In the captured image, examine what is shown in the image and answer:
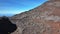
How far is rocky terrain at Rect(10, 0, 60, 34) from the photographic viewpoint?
5.80 meters

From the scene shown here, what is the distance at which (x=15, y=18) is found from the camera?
639cm

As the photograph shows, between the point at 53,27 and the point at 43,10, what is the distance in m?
1.09

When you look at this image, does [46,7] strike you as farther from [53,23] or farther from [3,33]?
[3,33]

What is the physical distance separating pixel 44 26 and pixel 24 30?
0.60 meters

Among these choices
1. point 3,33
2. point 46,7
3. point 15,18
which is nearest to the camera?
point 3,33

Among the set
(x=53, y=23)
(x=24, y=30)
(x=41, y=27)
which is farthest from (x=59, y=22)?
(x=24, y=30)

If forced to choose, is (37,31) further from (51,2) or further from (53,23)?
(51,2)

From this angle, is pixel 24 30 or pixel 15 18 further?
pixel 15 18

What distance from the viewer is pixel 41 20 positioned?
6168 mm

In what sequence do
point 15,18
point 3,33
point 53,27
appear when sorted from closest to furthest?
1. point 3,33
2. point 53,27
3. point 15,18

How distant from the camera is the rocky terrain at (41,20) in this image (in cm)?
580

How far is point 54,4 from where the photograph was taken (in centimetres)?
688

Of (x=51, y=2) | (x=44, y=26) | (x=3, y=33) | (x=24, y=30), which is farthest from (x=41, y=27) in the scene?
(x=3, y=33)

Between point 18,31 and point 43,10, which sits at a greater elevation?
point 43,10
